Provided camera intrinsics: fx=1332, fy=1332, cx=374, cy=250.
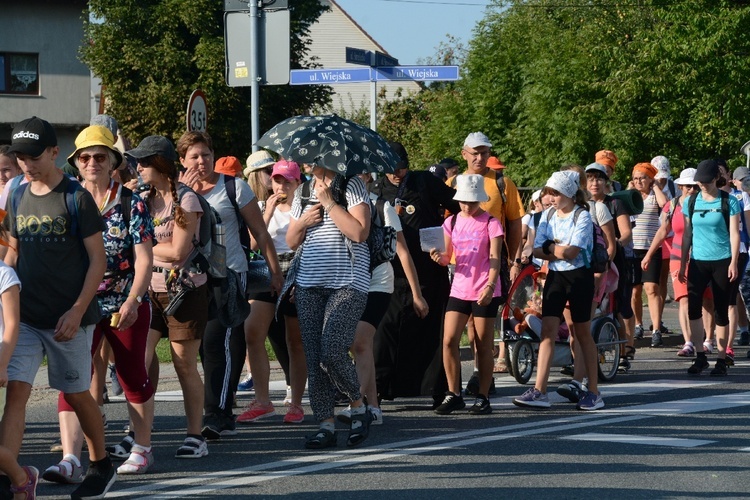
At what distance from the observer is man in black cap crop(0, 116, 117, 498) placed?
6.28 meters

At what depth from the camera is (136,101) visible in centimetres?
4284

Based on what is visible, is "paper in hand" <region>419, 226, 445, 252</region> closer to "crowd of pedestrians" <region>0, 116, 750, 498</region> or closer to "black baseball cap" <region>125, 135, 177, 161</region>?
"crowd of pedestrians" <region>0, 116, 750, 498</region>

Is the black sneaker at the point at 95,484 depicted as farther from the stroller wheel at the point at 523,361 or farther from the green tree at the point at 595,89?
the green tree at the point at 595,89

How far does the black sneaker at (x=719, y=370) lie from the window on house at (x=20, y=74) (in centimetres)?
3617

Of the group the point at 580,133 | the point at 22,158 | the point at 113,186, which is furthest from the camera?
the point at 580,133

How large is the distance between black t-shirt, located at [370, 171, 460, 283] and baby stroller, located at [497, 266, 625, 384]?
196 centimetres

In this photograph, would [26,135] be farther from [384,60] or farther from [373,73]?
[384,60]

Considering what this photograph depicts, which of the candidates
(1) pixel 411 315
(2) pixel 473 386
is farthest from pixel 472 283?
(2) pixel 473 386

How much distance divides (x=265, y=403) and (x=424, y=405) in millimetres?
1505

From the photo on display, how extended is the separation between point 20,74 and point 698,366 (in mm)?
36414

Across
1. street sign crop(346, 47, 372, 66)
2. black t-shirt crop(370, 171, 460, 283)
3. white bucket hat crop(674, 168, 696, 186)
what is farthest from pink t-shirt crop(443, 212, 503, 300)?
street sign crop(346, 47, 372, 66)

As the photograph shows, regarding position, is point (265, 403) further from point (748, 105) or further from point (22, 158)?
point (748, 105)

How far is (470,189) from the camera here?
987 cm

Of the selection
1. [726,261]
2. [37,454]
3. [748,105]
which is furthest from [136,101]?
[37,454]
